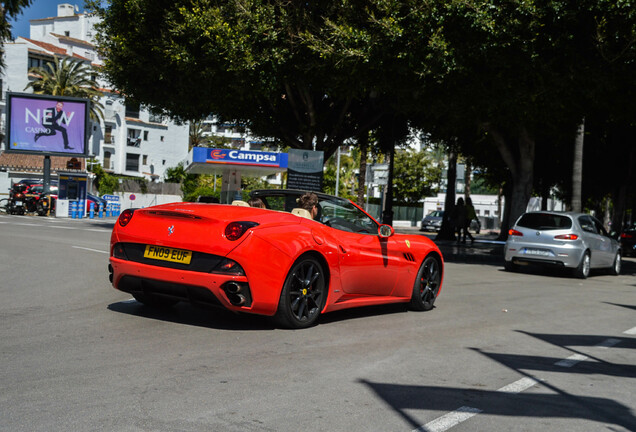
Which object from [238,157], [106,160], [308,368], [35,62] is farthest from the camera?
[106,160]

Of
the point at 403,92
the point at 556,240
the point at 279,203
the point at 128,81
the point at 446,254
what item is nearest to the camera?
the point at 279,203

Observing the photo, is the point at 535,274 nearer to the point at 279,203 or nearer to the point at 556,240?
the point at 556,240

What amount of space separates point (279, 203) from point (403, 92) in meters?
12.2

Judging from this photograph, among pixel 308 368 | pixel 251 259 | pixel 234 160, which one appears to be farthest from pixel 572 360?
pixel 234 160

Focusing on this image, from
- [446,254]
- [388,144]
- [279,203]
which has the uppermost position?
[388,144]

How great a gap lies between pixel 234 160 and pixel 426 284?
2671cm

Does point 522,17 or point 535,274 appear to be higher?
point 522,17

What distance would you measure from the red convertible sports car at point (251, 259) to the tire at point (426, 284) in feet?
2.75

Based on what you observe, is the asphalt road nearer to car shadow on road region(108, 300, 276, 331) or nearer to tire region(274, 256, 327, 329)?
car shadow on road region(108, 300, 276, 331)

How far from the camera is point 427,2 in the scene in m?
17.0

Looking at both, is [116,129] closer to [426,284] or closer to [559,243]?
[559,243]

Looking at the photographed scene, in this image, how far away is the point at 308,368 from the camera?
534cm

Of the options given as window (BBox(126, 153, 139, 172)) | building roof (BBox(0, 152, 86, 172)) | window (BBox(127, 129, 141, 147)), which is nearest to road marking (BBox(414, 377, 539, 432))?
building roof (BBox(0, 152, 86, 172))

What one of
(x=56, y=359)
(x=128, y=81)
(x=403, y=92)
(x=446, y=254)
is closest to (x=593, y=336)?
(x=56, y=359)
